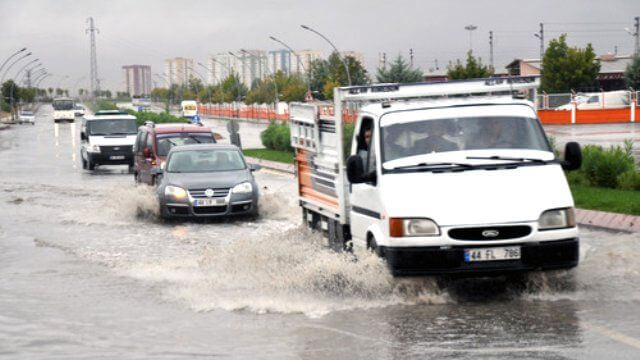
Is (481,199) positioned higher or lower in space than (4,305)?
higher

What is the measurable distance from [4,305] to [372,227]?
3.57 meters

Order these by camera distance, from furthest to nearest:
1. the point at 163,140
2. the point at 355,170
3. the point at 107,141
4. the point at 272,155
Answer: the point at 272,155, the point at 107,141, the point at 163,140, the point at 355,170

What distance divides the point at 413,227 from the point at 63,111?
11612 centimetres

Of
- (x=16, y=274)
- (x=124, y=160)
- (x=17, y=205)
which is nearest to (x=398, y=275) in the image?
(x=16, y=274)

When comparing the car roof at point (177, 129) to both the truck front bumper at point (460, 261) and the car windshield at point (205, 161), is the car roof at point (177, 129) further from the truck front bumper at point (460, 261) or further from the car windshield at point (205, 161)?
the truck front bumper at point (460, 261)

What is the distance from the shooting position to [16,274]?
12.9 meters

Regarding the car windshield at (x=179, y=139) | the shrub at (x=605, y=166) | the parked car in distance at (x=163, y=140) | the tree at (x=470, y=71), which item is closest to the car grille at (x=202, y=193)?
the parked car in distance at (x=163, y=140)

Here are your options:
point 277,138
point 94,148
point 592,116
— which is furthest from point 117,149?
point 592,116

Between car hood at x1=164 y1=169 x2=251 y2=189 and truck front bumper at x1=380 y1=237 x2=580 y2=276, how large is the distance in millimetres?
9497

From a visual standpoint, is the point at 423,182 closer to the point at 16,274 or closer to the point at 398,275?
the point at 398,275

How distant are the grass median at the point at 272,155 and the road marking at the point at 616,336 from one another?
27.9 metres

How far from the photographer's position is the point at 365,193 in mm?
10711

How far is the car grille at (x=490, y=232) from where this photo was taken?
9562 mm

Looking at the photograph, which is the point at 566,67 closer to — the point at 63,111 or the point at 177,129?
the point at 177,129
